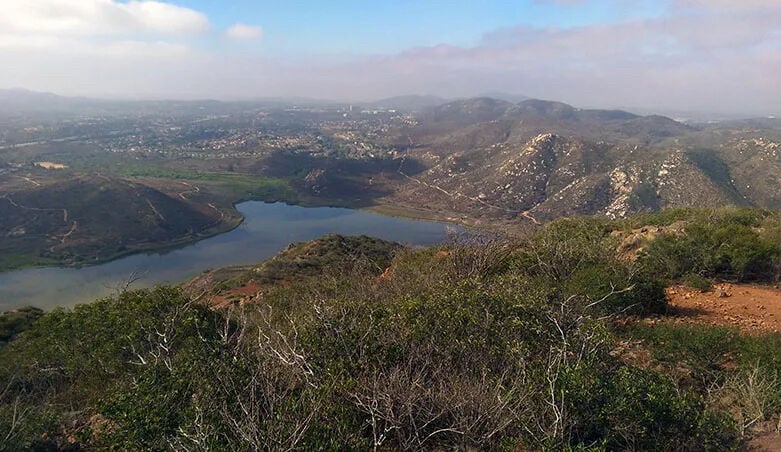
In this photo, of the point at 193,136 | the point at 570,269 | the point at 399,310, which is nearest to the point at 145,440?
the point at 399,310

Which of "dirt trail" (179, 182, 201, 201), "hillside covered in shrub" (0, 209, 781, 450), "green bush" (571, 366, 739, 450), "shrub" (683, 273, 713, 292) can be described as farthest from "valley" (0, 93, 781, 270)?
"green bush" (571, 366, 739, 450)

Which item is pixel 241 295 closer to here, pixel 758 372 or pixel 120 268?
pixel 758 372

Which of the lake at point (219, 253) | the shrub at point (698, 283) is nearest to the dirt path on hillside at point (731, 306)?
the shrub at point (698, 283)

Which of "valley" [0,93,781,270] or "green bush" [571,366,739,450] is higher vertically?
"green bush" [571,366,739,450]

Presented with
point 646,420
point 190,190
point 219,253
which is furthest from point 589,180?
point 646,420

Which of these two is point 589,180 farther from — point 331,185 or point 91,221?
point 91,221

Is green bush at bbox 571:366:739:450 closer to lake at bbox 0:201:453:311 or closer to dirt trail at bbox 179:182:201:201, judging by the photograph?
lake at bbox 0:201:453:311
